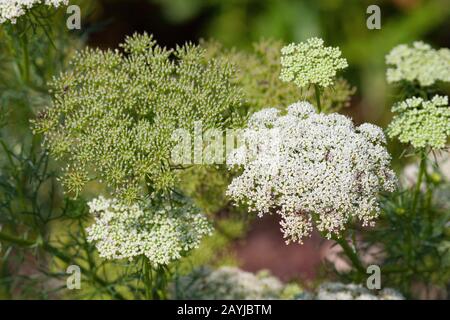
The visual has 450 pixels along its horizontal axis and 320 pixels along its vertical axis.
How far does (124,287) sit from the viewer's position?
3762 millimetres

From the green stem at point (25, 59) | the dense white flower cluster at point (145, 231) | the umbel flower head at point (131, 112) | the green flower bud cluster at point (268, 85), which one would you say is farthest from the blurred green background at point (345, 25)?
the dense white flower cluster at point (145, 231)

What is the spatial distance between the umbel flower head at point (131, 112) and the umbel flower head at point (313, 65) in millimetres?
225

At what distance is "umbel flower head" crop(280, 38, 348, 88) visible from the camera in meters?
2.94

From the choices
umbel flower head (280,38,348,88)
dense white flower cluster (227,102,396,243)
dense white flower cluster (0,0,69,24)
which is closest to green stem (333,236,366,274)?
dense white flower cluster (227,102,396,243)

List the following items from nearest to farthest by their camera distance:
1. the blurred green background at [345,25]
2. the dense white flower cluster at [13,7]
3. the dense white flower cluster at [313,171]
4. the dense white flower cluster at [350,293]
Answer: the dense white flower cluster at [313,171] < the dense white flower cluster at [13,7] < the dense white flower cluster at [350,293] < the blurred green background at [345,25]

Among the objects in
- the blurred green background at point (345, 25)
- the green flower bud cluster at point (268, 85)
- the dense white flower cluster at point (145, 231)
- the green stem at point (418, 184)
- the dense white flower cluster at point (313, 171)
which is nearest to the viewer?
the dense white flower cluster at point (313, 171)

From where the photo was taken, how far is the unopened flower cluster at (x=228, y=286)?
3.67 meters

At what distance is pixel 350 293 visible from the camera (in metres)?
3.43

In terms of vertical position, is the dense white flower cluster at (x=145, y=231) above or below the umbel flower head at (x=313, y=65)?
below

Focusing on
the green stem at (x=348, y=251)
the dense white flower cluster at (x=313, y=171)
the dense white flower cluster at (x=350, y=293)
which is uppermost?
the dense white flower cluster at (x=313, y=171)

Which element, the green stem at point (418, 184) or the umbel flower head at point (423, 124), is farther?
the green stem at point (418, 184)

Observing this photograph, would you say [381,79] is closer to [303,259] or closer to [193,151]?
[303,259]

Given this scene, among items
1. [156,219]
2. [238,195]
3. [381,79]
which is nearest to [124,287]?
[156,219]

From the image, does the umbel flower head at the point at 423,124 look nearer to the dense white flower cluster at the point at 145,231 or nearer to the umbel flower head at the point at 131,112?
the umbel flower head at the point at 131,112
